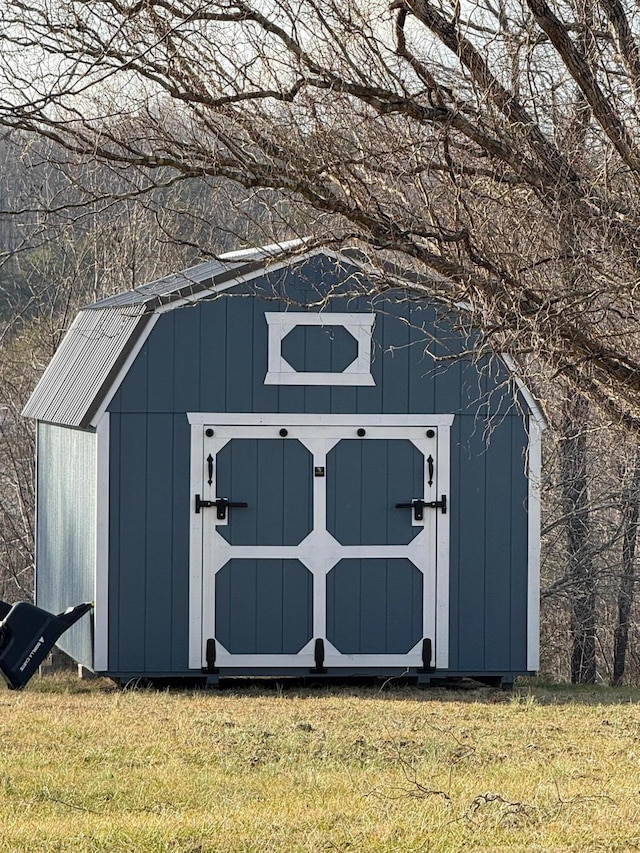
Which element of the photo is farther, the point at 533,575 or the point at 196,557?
the point at 533,575

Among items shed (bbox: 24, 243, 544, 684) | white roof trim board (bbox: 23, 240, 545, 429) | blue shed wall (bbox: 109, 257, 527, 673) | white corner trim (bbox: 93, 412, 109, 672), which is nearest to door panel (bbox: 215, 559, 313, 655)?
shed (bbox: 24, 243, 544, 684)

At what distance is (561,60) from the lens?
5.62 meters

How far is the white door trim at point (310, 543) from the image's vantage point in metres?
10.4

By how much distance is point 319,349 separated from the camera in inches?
412

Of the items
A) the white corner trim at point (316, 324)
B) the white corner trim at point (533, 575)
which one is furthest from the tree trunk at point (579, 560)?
the white corner trim at point (316, 324)

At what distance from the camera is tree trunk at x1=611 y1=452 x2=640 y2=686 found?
17.2 metres

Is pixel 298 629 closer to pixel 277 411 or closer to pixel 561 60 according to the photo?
pixel 277 411

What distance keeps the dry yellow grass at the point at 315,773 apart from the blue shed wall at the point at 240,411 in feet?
2.18

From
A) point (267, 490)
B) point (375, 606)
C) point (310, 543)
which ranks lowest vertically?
point (375, 606)

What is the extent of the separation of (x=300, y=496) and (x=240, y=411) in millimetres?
853

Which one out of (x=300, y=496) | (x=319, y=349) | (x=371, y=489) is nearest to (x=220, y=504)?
(x=300, y=496)

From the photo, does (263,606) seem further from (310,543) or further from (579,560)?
(579,560)

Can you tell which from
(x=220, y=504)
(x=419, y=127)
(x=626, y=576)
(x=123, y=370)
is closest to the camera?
(x=419, y=127)

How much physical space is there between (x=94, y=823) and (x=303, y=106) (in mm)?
3219
